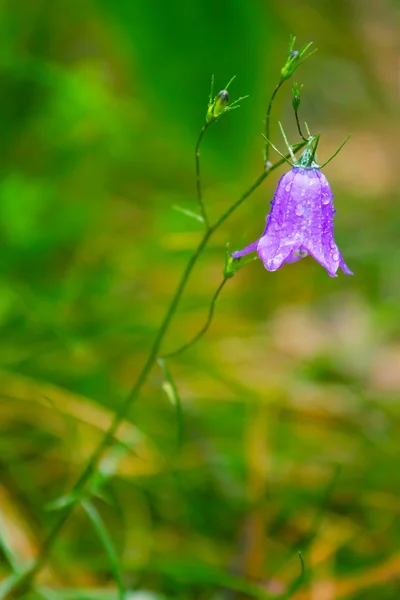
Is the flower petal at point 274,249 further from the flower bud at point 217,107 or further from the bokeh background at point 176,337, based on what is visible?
the flower bud at point 217,107

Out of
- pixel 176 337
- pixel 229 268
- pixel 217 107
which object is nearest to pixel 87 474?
pixel 229 268

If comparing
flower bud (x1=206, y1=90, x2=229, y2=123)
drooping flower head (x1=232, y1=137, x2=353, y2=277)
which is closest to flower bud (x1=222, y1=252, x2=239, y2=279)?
drooping flower head (x1=232, y1=137, x2=353, y2=277)

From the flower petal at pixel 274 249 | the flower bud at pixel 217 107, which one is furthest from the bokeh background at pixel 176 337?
the flower bud at pixel 217 107

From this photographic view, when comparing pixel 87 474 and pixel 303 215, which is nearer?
pixel 303 215

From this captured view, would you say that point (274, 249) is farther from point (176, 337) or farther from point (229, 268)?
point (176, 337)

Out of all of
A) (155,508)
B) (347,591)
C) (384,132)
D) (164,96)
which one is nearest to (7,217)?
(164,96)

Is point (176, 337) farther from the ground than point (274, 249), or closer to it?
closer to it

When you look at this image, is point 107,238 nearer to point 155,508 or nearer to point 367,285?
point 367,285
